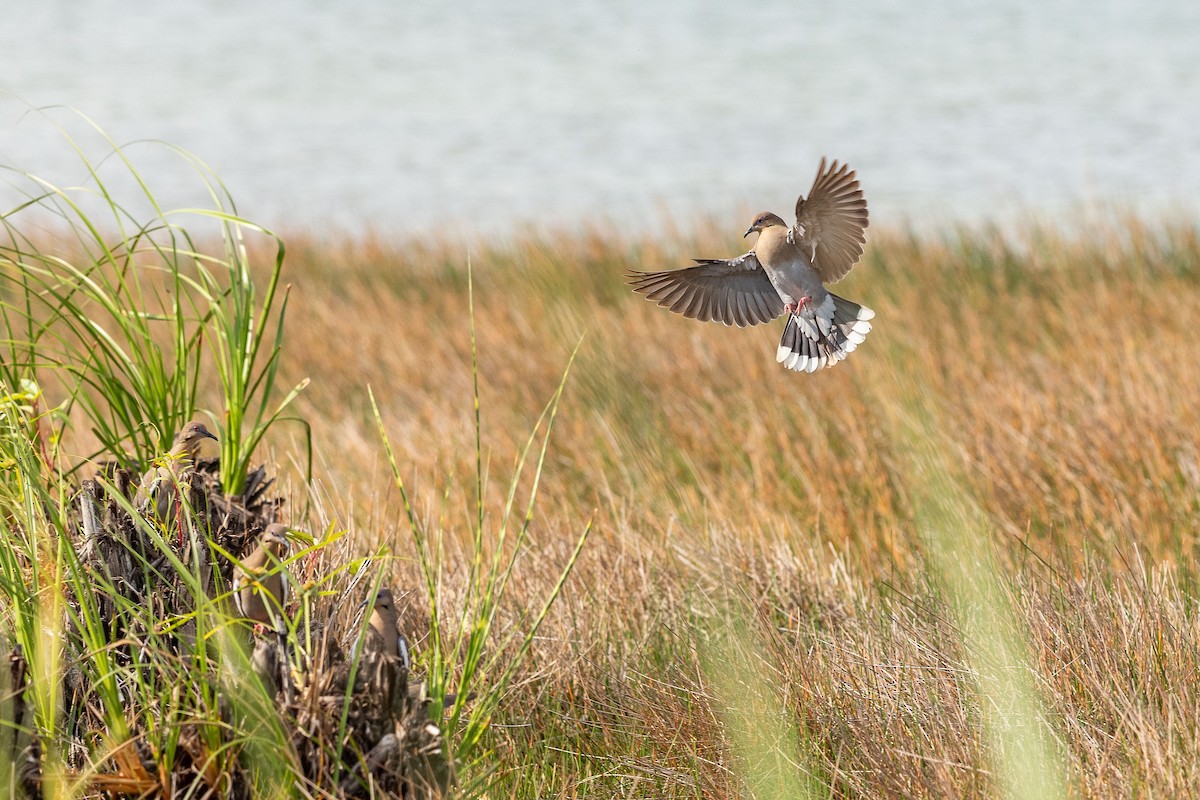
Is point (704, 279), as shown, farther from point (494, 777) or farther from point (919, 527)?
point (919, 527)

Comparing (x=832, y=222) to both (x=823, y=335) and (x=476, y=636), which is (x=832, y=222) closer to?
(x=823, y=335)

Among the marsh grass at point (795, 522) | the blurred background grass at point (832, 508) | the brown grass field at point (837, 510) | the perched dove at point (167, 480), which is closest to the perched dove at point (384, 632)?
the marsh grass at point (795, 522)

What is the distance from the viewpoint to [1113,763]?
7.76ft

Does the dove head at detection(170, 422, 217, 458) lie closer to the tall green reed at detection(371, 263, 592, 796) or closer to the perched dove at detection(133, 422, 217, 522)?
the perched dove at detection(133, 422, 217, 522)

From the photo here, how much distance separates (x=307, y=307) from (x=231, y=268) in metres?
7.54

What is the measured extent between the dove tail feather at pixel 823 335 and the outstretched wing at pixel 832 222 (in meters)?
0.05

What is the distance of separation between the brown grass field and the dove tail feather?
2.68ft

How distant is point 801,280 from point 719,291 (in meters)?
0.13

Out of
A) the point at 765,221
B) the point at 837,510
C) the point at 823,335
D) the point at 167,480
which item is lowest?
the point at 837,510

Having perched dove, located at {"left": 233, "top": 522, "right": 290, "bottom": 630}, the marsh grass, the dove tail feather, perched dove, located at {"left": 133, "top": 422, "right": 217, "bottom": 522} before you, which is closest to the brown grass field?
the marsh grass

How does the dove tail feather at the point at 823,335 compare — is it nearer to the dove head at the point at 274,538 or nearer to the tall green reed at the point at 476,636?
the tall green reed at the point at 476,636

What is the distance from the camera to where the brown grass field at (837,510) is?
2578mm

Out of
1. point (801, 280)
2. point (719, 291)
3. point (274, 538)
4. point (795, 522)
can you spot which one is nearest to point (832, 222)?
point (801, 280)

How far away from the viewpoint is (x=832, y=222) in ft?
5.38
